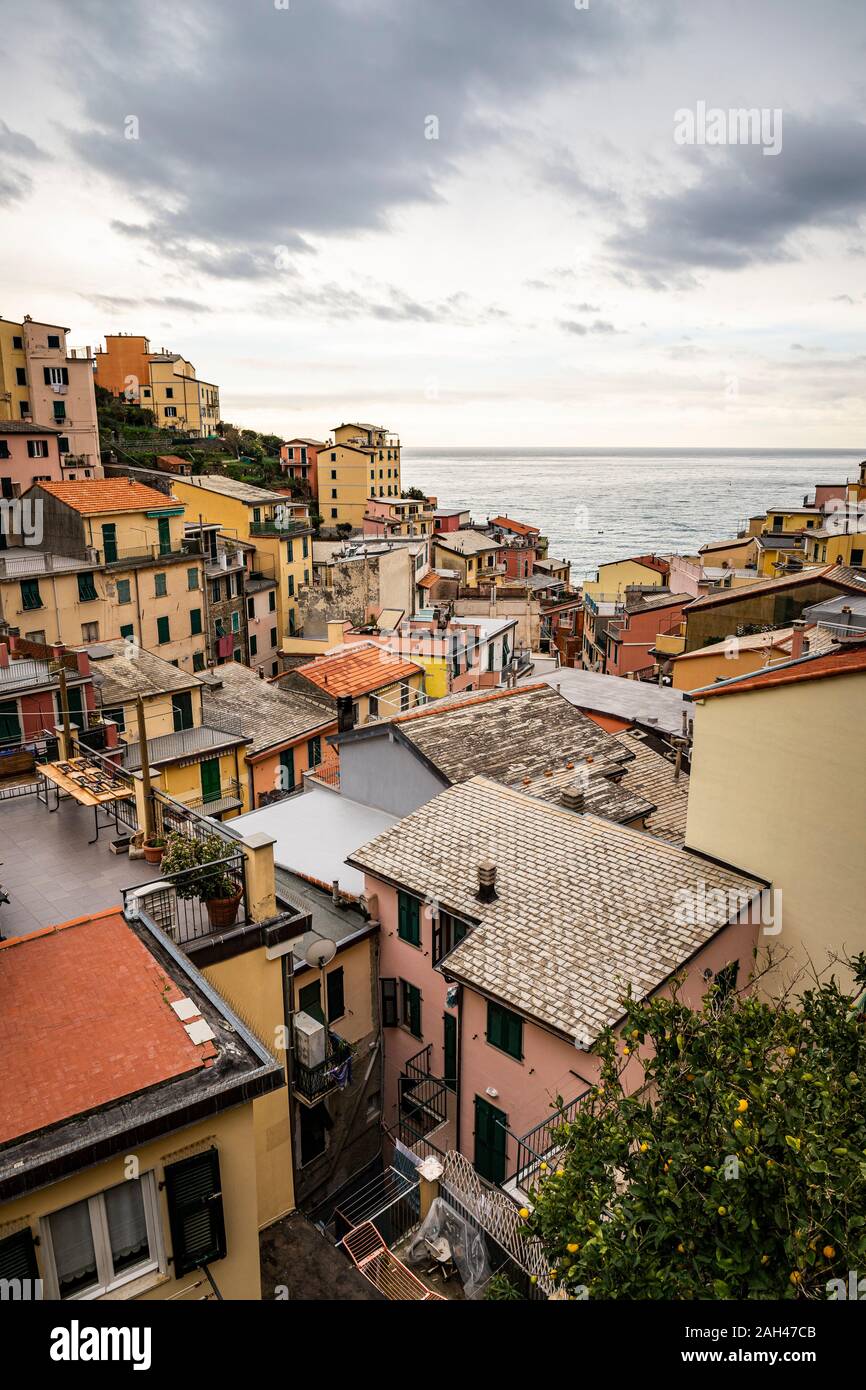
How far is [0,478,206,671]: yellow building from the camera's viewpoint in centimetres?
3650

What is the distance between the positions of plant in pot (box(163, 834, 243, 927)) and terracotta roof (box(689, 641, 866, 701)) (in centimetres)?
933

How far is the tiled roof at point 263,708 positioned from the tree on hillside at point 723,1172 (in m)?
25.2

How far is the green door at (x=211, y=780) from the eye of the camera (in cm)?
2988

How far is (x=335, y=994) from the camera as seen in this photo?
1675cm

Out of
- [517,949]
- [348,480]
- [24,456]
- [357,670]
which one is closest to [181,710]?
[357,670]

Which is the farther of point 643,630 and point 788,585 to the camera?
point 643,630

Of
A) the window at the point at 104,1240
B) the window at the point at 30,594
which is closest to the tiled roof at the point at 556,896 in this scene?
the window at the point at 104,1240

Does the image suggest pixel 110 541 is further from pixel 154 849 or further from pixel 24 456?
pixel 154 849

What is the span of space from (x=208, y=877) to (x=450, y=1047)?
316 inches

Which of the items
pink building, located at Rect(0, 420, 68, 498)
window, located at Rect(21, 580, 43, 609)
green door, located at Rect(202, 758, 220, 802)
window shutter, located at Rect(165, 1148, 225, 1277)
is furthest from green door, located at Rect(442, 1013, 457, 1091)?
pink building, located at Rect(0, 420, 68, 498)

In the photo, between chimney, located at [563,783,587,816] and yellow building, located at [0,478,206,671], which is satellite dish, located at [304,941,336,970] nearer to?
chimney, located at [563,783,587,816]

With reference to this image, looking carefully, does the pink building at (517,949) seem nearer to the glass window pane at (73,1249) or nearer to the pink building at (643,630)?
the glass window pane at (73,1249)

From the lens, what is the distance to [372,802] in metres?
22.7

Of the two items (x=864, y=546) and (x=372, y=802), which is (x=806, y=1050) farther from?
(x=864, y=546)
